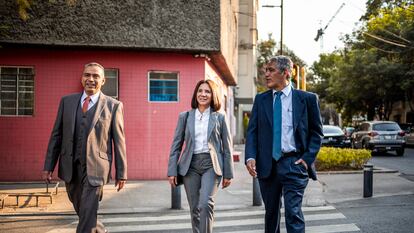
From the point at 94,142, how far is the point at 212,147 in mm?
1300

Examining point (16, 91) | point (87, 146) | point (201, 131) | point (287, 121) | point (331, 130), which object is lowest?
point (331, 130)

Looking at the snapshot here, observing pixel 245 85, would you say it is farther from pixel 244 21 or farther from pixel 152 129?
pixel 152 129

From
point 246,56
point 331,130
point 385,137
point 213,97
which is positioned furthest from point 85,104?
point 246,56

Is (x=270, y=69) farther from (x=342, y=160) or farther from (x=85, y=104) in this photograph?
(x=342, y=160)

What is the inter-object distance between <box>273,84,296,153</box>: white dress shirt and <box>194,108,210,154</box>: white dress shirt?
1.01 m

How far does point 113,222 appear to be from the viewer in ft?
29.3

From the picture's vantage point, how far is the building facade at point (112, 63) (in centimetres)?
1435

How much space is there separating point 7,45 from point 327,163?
33.2ft

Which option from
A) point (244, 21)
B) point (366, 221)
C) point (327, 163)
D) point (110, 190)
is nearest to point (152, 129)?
point (110, 190)

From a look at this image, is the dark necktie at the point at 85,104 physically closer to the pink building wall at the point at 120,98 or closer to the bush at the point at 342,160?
the pink building wall at the point at 120,98

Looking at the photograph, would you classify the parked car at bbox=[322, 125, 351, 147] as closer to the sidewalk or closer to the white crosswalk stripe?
the sidewalk

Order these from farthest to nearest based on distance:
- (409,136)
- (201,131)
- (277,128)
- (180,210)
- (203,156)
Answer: (409,136)
(180,210)
(201,131)
(203,156)
(277,128)

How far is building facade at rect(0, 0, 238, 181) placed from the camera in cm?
1435

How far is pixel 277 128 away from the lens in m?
5.37
